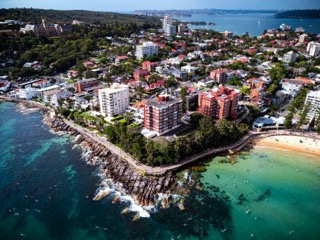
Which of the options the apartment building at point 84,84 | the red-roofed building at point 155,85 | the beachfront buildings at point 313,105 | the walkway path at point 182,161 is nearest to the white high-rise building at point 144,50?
the red-roofed building at point 155,85

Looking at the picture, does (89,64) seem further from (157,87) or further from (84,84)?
(157,87)

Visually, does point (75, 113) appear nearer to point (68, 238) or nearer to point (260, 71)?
point (68, 238)

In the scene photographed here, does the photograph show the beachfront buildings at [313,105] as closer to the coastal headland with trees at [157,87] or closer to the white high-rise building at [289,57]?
the coastal headland with trees at [157,87]

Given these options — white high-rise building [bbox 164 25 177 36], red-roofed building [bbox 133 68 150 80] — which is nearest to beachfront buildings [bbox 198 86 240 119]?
red-roofed building [bbox 133 68 150 80]

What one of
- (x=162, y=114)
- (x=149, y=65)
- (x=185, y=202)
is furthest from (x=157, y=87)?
(x=185, y=202)

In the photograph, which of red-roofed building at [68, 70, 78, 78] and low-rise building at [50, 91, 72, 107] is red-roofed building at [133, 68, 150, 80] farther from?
low-rise building at [50, 91, 72, 107]

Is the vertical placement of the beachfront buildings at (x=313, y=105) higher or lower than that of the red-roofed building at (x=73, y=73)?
higher
